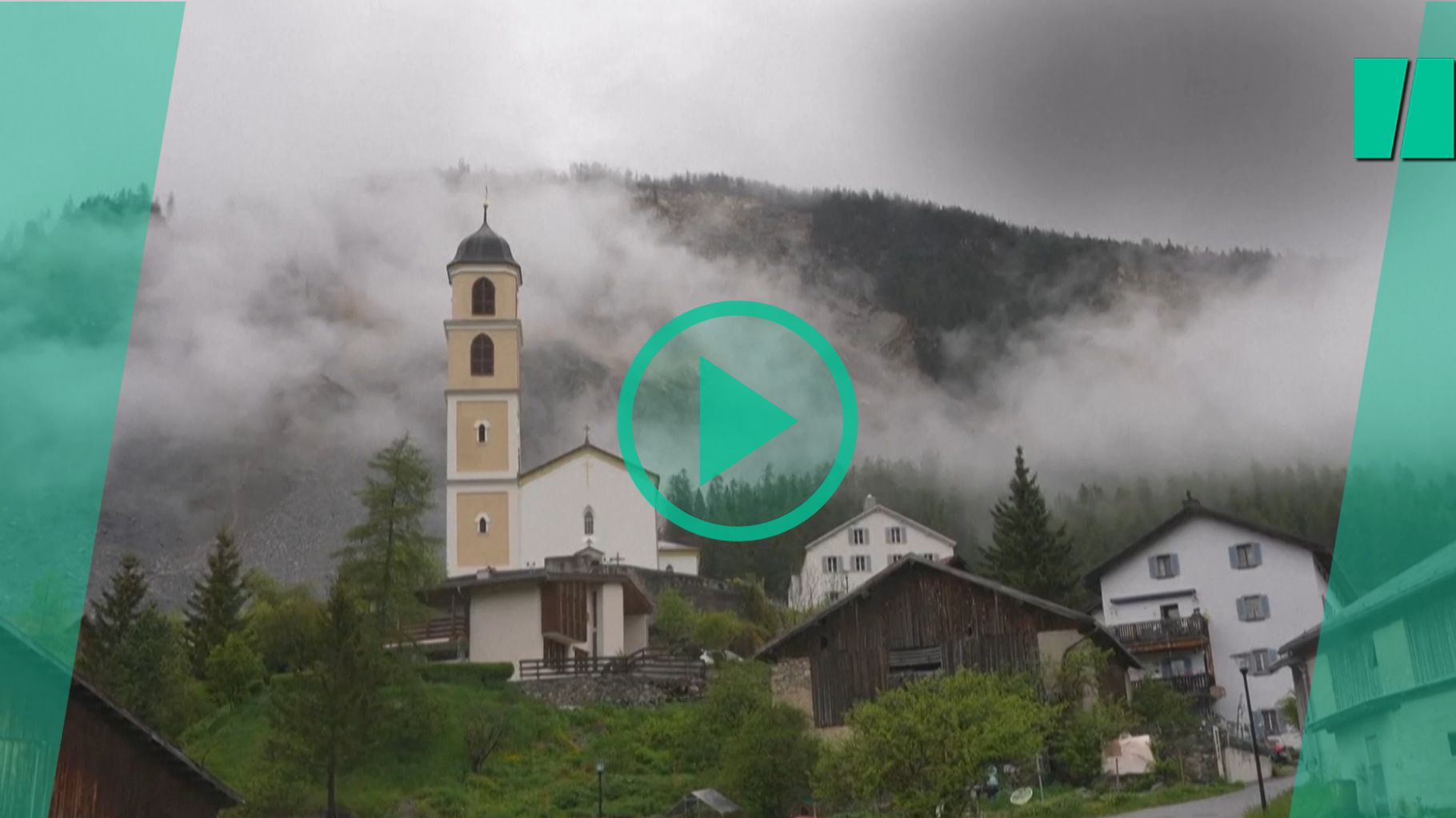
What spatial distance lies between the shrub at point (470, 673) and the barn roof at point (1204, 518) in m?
17.6

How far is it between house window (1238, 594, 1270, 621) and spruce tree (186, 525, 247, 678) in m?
27.2

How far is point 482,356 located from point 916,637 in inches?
1218

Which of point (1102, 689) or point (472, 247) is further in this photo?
point (472, 247)

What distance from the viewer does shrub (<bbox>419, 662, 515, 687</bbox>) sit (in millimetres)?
35166

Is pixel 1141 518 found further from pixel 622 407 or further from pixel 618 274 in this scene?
pixel 618 274

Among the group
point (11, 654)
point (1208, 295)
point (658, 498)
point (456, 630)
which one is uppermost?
point (1208, 295)

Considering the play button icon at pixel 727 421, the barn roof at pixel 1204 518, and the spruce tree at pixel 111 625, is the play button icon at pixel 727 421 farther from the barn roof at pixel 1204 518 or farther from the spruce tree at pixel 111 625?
the spruce tree at pixel 111 625

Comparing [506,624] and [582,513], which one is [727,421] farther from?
[506,624]

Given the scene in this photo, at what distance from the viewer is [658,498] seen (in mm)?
60281

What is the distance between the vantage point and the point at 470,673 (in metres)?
35.5

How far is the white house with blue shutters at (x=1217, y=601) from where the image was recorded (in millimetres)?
36781

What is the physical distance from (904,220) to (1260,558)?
6115 cm

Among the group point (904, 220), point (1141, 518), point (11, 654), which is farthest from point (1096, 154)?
point (11, 654)

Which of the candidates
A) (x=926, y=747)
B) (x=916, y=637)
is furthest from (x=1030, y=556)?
(x=926, y=747)
